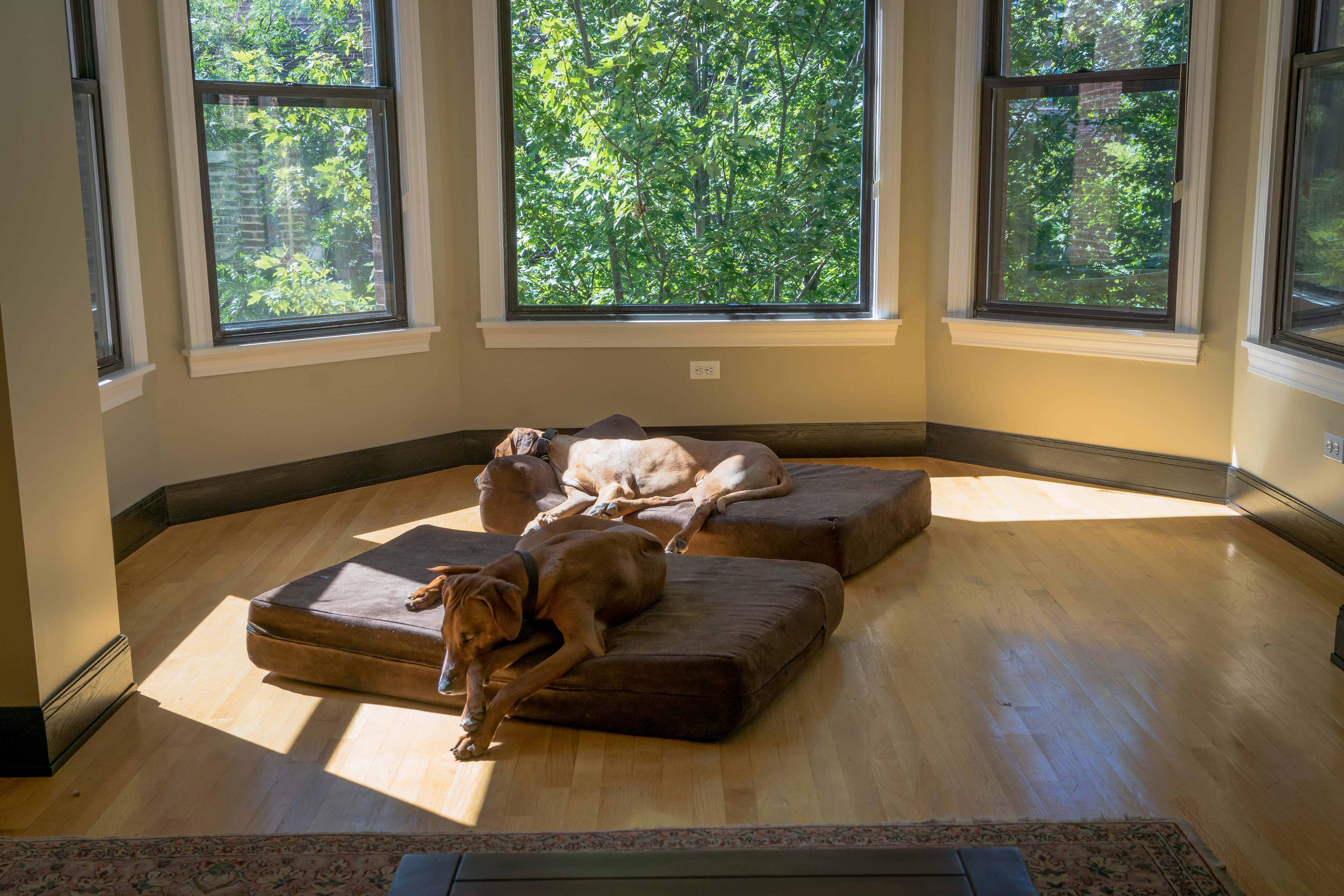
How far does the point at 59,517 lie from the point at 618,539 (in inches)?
60.4

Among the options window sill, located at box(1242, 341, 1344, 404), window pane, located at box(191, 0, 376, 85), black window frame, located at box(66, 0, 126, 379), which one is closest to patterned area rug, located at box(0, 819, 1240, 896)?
window sill, located at box(1242, 341, 1344, 404)

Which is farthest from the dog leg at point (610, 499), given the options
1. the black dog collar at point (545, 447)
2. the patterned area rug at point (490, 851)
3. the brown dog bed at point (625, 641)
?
the patterned area rug at point (490, 851)

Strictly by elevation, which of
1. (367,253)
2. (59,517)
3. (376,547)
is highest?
(367,253)

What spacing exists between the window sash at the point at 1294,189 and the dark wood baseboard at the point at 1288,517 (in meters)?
0.63

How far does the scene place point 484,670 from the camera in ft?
10.3

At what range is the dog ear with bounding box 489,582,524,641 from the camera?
10.1 ft

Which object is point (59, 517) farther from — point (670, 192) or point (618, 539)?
point (670, 192)

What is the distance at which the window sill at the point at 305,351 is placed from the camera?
547 centimetres

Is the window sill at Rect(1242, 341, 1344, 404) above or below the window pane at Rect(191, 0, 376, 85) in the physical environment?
below

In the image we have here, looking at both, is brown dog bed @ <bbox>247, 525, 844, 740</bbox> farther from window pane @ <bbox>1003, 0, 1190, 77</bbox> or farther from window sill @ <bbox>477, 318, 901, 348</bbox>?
window pane @ <bbox>1003, 0, 1190, 77</bbox>

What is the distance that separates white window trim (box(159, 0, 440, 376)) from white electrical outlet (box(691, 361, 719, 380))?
1.44 metres

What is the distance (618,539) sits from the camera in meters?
3.44

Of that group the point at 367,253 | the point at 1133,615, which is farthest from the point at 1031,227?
the point at 367,253

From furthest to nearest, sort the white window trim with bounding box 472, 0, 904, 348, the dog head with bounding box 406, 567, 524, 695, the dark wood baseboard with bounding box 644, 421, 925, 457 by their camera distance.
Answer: the dark wood baseboard with bounding box 644, 421, 925, 457 < the white window trim with bounding box 472, 0, 904, 348 < the dog head with bounding box 406, 567, 524, 695
